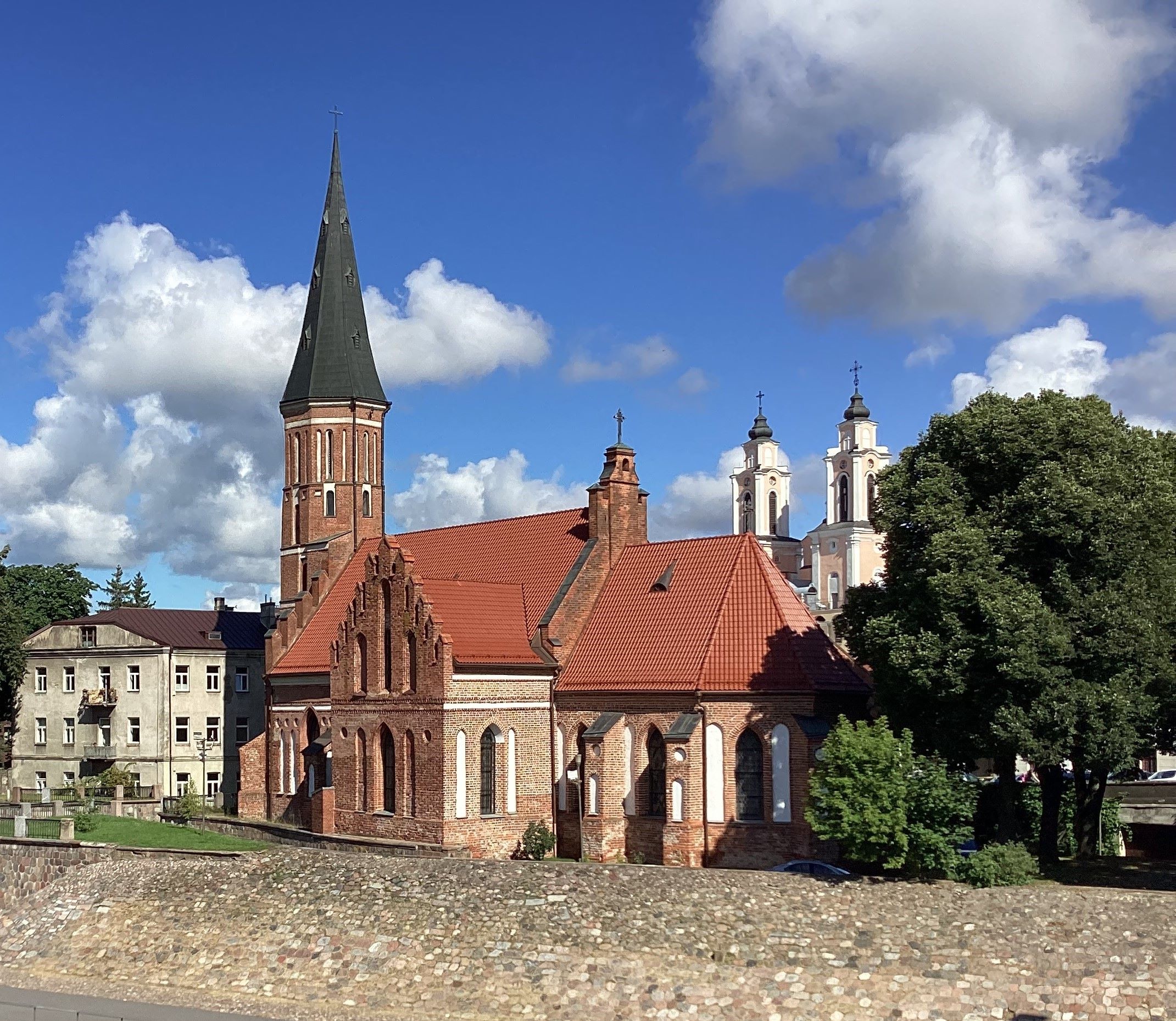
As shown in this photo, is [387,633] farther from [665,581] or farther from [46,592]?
[46,592]

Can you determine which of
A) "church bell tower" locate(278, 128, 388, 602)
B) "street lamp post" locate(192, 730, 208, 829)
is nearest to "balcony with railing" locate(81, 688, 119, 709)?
"street lamp post" locate(192, 730, 208, 829)

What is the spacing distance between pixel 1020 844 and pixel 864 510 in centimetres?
10258

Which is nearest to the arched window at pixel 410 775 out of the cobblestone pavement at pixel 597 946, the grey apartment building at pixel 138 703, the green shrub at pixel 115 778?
the cobblestone pavement at pixel 597 946

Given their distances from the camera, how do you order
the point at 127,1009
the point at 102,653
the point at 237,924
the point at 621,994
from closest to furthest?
the point at 621,994 → the point at 127,1009 → the point at 237,924 → the point at 102,653

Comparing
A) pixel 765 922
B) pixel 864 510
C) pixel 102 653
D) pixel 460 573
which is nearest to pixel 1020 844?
pixel 765 922

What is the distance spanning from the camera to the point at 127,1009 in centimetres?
3067

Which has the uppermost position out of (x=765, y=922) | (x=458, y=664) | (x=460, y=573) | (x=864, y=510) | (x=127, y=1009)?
(x=864, y=510)

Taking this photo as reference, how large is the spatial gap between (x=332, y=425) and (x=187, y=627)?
1821cm

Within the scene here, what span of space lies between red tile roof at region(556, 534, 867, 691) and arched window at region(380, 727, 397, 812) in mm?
5823

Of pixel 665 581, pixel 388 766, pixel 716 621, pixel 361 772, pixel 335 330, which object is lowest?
pixel 361 772

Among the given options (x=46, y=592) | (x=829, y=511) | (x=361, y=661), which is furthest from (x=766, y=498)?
(x=361, y=661)

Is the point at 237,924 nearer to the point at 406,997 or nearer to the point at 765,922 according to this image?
the point at 406,997

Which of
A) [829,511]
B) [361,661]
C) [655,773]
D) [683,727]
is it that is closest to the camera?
[683,727]

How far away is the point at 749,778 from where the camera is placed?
39.5m
